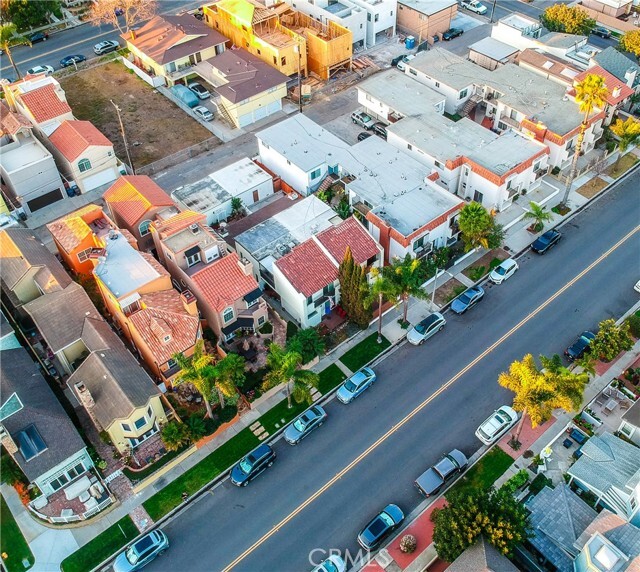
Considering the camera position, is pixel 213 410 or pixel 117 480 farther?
pixel 213 410

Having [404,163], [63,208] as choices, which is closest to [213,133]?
[63,208]

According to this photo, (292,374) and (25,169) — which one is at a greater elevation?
(25,169)

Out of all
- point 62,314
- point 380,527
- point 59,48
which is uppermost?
point 59,48

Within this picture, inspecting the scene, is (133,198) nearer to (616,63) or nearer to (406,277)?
(406,277)

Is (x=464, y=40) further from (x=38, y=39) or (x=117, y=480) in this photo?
(x=117, y=480)

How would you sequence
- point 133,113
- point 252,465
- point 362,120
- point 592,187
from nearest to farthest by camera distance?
point 252,465 < point 592,187 < point 362,120 < point 133,113

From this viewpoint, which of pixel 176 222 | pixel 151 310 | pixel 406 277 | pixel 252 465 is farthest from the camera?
pixel 176 222

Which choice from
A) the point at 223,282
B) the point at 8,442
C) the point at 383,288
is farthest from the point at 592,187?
the point at 8,442
